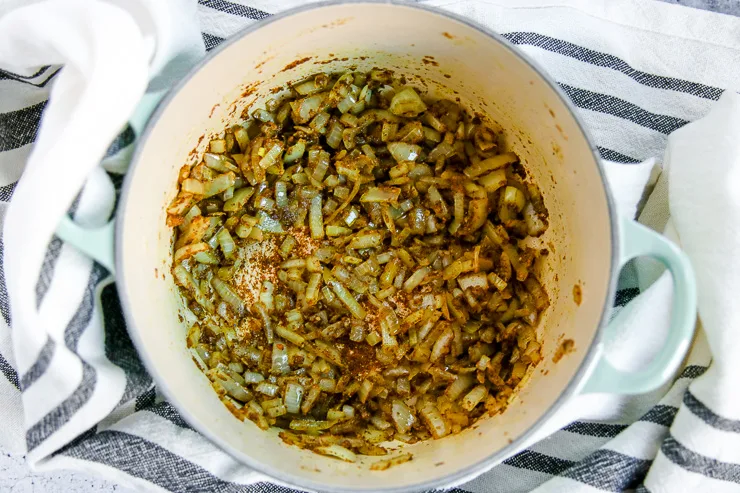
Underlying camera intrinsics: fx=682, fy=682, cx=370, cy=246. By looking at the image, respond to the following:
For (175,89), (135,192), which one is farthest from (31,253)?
(175,89)

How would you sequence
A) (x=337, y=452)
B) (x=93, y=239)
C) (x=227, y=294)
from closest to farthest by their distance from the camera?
(x=93, y=239), (x=337, y=452), (x=227, y=294)

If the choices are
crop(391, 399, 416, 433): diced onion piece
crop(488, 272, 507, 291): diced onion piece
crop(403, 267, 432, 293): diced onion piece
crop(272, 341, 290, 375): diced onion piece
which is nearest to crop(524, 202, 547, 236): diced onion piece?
crop(488, 272, 507, 291): diced onion piece

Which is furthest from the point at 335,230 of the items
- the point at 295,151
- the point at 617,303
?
the point at 617,303

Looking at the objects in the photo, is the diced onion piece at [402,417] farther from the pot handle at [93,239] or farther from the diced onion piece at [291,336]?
the pot handle at [93,239]

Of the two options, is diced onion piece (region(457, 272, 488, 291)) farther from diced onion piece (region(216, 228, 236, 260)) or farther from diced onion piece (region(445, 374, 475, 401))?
diced onion piece (region(216, 228, 236, 260))

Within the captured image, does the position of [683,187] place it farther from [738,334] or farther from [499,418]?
[499,418]

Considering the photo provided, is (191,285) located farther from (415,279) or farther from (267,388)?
(415,279)

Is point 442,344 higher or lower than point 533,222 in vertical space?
lower
